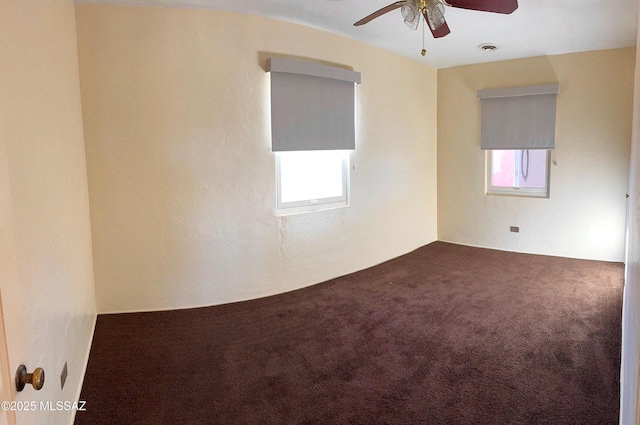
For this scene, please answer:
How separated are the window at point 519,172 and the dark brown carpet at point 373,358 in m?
1.61

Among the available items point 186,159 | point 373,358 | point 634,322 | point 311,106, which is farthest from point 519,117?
point 634,322

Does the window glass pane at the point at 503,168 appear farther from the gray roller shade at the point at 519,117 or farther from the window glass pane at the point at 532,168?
the gray roller shade at the point at 519,117

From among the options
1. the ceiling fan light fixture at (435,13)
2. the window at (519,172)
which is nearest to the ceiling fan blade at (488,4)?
the ceiling fan light fixture at (435,13)

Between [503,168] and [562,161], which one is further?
[503,168]

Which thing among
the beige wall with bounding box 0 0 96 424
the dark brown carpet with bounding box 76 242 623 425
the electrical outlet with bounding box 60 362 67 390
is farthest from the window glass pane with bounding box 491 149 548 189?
the electrical outlet with bounding box 60 362 67 390

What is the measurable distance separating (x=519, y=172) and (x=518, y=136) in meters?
0.54

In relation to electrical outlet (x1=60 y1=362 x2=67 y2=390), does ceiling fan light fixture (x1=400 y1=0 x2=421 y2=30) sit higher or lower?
higher

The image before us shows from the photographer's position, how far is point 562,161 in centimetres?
520

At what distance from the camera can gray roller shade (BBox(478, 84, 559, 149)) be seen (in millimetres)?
5148

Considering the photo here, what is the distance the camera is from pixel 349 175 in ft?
15.0

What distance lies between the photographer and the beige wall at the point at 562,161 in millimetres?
4852

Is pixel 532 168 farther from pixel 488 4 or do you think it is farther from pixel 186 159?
pixel 186 159

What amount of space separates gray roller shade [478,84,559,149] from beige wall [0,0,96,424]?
4.78 metres

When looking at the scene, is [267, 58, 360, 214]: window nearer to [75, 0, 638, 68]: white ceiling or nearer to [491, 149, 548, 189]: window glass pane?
[75, 0, 638, 68]: white ceiling
